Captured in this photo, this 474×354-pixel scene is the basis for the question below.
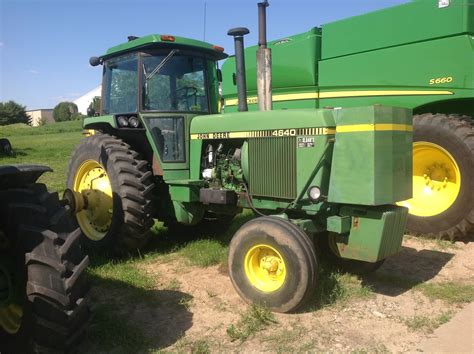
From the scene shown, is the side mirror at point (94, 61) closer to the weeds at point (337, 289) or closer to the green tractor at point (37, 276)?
the green tractor at point (37, 276)

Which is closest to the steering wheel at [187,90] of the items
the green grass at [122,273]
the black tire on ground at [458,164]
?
the green grass at [122,273]

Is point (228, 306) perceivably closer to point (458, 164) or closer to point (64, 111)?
point (458, 164)

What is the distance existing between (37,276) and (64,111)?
73.9m

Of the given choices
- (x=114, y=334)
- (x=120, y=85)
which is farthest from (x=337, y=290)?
(x=120, y=85)

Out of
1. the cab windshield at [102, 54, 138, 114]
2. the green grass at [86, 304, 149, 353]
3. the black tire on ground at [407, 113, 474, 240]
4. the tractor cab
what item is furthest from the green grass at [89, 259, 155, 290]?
the black tire on ground at [407, 113, 474, 240]

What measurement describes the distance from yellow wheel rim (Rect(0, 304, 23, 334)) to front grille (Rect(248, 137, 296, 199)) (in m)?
2.36

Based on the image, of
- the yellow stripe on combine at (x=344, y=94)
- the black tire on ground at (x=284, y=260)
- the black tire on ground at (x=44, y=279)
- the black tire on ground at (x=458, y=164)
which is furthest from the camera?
the yellow stripe on combine at (x=344, y=94)

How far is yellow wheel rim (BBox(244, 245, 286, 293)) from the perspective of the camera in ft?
12.4

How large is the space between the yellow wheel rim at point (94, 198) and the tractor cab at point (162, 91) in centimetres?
54

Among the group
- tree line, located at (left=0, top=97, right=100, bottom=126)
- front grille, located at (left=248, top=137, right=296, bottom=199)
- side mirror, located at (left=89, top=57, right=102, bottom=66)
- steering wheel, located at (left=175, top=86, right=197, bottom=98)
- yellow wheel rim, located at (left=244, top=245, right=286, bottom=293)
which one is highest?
tree line, located at (left=0, top=97, right=100, bottom=126)

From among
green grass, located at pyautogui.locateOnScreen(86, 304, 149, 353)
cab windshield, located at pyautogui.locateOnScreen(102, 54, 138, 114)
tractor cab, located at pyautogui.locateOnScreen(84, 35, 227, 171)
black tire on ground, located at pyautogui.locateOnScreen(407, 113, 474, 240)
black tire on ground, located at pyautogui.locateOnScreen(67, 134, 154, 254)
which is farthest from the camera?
black tire on ground, located at pyautogui.locateOnScreen(407, 113, 474, 240)

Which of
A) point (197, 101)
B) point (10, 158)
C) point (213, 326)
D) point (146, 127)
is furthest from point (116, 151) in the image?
point (10, 158)

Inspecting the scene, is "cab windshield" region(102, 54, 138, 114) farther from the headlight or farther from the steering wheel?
the steering wheel

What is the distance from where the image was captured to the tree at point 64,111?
68.9 metres
